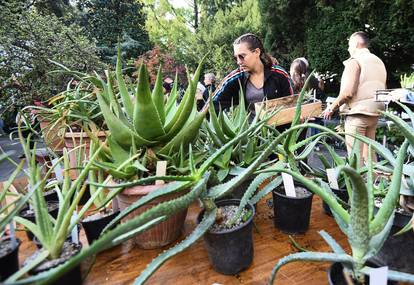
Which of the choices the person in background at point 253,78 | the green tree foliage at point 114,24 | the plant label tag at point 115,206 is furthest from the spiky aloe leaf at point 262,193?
the green tree foliage at point 114,24

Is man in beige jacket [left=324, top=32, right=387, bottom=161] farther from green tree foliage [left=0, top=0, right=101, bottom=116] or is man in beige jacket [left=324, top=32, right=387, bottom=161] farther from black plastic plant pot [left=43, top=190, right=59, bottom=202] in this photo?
green tree foliage [left=0, top=0, right=101, bottom=116]

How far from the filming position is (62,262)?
0.51 metres

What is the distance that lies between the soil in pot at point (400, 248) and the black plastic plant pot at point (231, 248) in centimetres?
26

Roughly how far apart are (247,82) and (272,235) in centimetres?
121

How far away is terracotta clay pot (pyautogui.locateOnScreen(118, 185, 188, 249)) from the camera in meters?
0.69

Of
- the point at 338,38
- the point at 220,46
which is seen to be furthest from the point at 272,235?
the point at 220,46

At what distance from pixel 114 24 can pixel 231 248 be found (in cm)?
1008

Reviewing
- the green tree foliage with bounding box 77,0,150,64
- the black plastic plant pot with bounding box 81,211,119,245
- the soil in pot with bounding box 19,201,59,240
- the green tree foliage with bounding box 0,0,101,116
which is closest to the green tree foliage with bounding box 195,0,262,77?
the green tree foliage with bounding box 77,0,150,64

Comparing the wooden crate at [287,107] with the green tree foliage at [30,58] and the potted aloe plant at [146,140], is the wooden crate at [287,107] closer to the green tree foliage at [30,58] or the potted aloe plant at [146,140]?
the potted aloe plant at [146,140]

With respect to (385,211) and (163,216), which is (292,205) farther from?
(163,216)

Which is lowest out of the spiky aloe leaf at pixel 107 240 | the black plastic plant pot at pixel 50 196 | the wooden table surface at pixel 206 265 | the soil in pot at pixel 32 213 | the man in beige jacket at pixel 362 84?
the wooden table surface at pixel 206 265

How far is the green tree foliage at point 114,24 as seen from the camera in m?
9.03

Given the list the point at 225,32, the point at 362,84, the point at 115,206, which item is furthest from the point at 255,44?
the point at 225,32

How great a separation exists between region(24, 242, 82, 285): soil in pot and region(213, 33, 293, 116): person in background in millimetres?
1350
